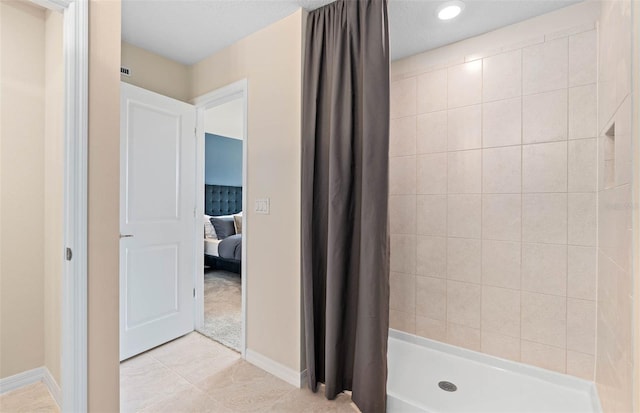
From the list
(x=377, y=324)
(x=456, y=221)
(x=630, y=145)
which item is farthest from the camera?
(x=456, y=221)

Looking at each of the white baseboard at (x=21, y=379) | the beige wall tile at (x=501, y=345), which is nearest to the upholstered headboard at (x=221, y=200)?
the white baseboard at (x=21, y=379)

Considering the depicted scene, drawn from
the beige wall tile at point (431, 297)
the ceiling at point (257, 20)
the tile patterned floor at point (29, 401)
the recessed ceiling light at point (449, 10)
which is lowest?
the tile patterned floor at point (29, 401)

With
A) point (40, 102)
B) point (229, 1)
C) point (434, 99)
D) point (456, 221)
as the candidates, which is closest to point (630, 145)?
point (456, 221)

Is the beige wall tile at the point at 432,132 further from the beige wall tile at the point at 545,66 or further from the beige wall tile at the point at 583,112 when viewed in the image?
the beige wall tile at the point at 583,112

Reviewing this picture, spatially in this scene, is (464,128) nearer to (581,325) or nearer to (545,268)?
(545,268)

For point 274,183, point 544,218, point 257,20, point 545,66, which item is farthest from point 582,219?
point 257,20

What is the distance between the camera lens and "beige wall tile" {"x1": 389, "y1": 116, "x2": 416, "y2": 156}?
2486 mm

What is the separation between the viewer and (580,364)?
1827mm

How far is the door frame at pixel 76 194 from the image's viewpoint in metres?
1.31

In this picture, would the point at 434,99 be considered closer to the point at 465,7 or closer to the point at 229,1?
the point at 465,7

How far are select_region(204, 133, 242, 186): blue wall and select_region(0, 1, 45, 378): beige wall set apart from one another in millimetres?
3287

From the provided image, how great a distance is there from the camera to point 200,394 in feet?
5.99

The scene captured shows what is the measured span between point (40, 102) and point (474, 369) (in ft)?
11.3

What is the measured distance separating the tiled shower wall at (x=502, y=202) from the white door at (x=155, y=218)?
1.81 meters
